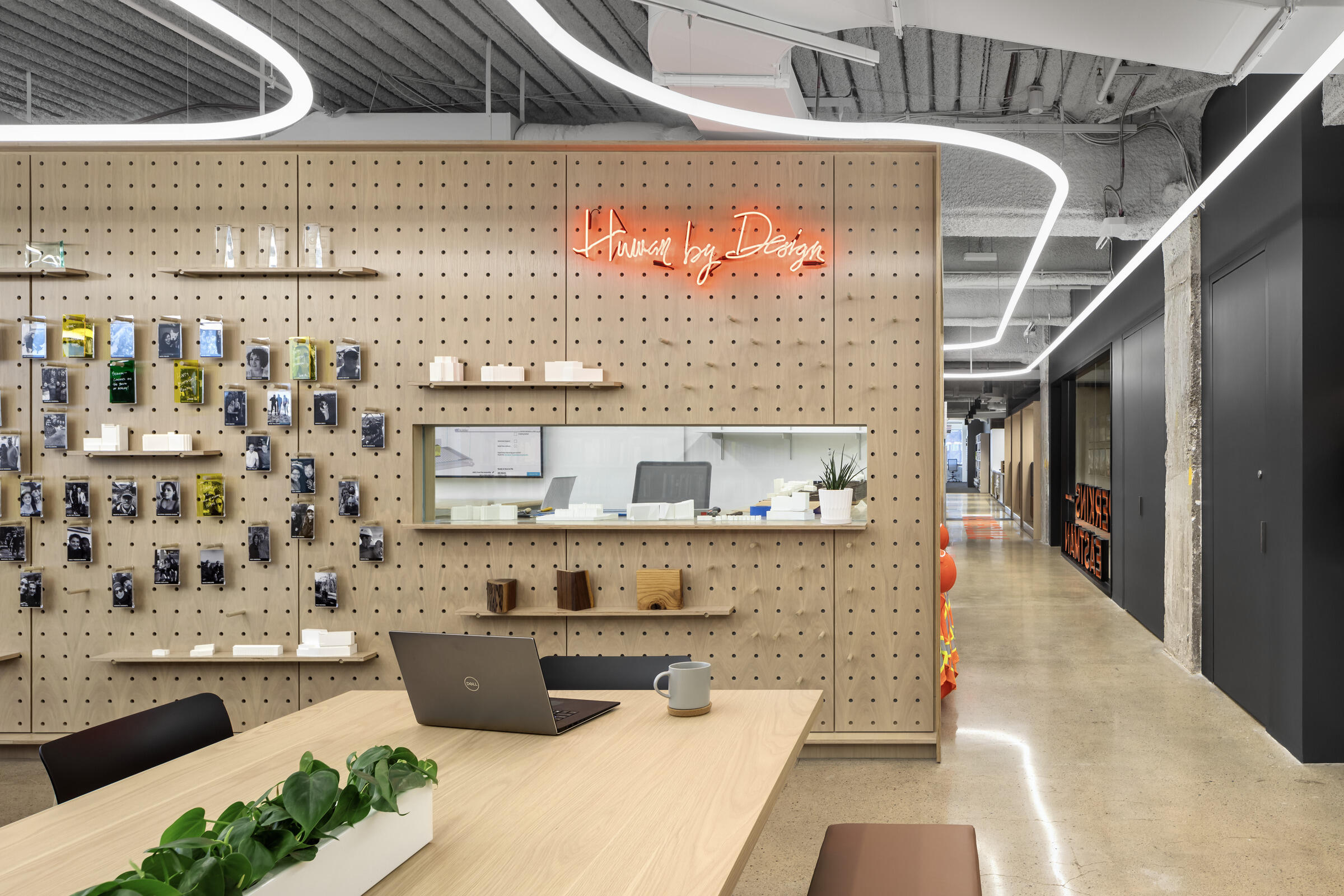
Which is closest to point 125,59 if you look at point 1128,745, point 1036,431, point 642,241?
point 642,241

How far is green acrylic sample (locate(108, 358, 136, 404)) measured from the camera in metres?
4.33

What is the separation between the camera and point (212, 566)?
14.3ft

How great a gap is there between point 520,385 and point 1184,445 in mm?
5037

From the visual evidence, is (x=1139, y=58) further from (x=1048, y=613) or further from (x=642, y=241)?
(x=1048, y=613)

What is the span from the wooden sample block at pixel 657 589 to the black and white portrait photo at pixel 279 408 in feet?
6.46

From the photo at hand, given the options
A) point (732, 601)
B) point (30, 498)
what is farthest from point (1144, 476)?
point (30, 498)

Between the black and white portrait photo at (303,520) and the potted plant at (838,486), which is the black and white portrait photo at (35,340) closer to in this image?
the black and white portrait photo at (303,520)

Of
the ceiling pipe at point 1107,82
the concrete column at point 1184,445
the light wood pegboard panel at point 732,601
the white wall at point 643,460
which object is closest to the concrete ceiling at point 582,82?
the ceiling pipe at point 1107,82

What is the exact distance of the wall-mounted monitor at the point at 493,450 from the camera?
176 inches

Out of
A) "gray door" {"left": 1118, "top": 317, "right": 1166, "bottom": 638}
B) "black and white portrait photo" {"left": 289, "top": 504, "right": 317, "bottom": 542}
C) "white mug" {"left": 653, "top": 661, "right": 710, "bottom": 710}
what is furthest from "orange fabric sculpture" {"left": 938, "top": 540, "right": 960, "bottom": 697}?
"black and white portrait photo" {"left": 289, "top": 504, "right": 317, "bottom": 542}

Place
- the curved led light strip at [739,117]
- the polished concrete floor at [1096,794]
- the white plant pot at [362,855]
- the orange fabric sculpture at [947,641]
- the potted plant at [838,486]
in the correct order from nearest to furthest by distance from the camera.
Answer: the white plant pot at [362,855]
the curved led light strip at [739,117]
the polished concrete floor at [1096,794]
the potted plant at [838,486]
the orange fabric sculpture at [947,641]

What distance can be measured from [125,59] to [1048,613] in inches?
358

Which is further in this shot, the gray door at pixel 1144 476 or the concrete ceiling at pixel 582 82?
the gray door at pixel 1144 476

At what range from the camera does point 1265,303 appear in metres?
4.84
